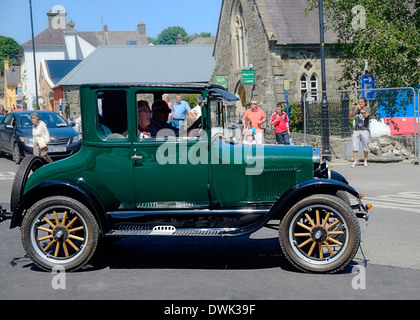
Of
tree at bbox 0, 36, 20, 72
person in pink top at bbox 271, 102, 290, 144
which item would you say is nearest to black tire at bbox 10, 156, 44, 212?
person in pink top at bbox 271, 102, 290, 144

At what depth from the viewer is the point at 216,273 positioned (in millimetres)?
6105

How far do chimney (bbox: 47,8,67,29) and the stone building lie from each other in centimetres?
6820

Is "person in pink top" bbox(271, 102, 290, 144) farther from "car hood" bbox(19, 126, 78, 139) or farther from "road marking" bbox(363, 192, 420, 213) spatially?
"road marking" bbox(363, 192, 420, 213)

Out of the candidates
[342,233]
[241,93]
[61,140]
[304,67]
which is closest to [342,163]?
[61,140]

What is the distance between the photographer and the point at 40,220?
6223 millimetres

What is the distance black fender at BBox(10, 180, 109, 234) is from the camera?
242 inches

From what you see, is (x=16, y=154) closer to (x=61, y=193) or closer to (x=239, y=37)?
(x=61, y=193)

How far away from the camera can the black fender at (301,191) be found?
5965 millimetres

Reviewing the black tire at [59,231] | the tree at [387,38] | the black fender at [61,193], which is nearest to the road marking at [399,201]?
the black fender at [61,193]

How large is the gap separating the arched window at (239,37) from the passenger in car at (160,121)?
3167 cm

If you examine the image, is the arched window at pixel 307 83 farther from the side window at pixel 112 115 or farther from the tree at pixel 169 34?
the tree at pixel 169 34

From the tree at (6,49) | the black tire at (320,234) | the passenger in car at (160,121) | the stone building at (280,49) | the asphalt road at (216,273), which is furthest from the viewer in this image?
the tree at (6,49)

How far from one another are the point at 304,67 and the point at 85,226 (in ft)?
101

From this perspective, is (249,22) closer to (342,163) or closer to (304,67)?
(304,67)
